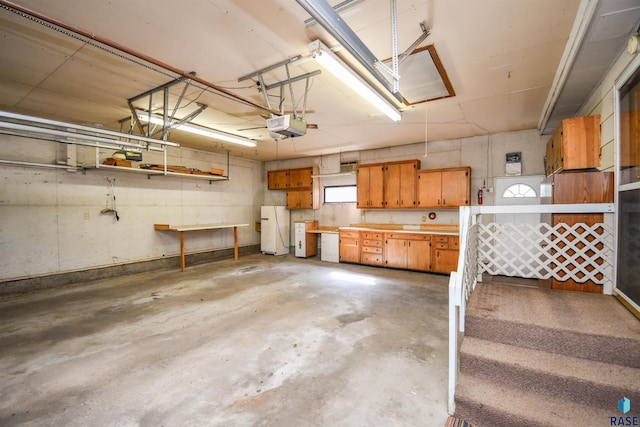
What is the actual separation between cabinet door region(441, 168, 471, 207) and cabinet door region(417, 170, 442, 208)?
0.34 ft

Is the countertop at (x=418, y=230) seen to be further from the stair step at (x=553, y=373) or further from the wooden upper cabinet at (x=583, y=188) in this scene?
the stair step at (x=553, y=373)

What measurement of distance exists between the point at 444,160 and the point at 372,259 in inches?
115

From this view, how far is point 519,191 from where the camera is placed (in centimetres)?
564

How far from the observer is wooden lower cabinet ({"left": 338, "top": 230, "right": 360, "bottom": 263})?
22.7 feet

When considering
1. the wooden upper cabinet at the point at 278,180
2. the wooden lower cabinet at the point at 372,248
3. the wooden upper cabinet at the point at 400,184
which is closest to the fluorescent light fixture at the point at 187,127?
the wooden upper cabinet at the point at 278,180

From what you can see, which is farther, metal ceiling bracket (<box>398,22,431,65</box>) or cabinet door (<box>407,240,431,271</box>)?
cabinet door (<box>407,240,431,271</box>)

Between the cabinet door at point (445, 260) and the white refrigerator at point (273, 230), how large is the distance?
4.54m

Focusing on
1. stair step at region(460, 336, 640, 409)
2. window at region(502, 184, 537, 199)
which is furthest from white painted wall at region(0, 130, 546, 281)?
stair step at region(460, 336, 640, 409)

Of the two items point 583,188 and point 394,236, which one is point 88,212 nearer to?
point 394,236

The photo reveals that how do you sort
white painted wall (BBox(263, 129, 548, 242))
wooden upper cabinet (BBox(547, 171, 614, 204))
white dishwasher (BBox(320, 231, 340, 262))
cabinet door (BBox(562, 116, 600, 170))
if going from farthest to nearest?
white dishwasher (BBox(320, 231, 340, 262)) → white painted wall (BBox(263, 129, 548, 242)) → cabinet door (BBox(562, 116, 600, 170)) → wooden upper cabinet (BBox(547, 171, 614, 204))

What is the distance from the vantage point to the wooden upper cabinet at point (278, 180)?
860 centimetres

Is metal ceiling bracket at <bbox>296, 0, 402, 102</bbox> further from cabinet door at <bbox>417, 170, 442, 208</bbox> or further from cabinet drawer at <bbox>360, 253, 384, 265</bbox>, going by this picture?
cabinet drawer at <bbox>360, 253, 384, 265</bbox>

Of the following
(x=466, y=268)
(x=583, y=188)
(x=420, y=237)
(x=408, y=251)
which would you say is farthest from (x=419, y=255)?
(x=466, y=268)

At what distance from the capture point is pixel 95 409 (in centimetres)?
203
